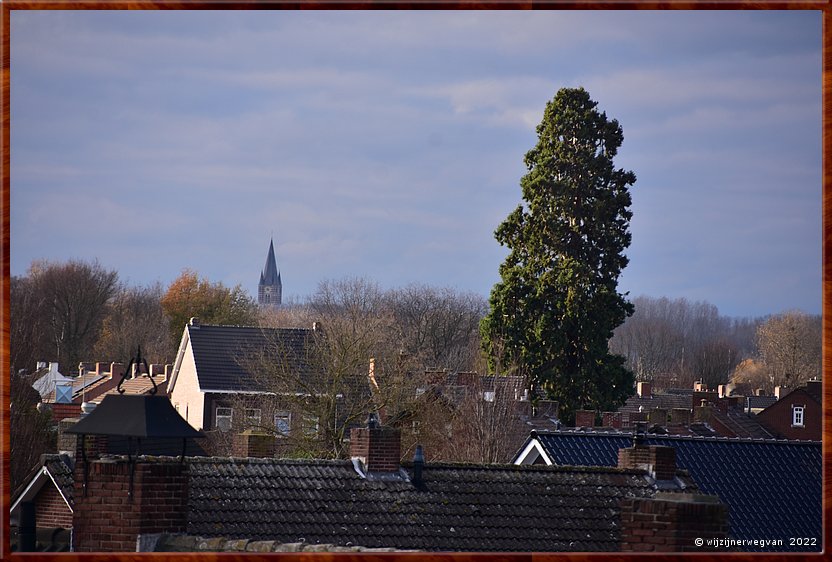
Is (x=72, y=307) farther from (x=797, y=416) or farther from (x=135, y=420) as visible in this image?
(x=135, y=420)

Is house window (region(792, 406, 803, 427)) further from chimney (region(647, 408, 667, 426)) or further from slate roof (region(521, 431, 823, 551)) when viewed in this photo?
slate roof (region(521, 431, 823, 551))

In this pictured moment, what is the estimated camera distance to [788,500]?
68.6 feet

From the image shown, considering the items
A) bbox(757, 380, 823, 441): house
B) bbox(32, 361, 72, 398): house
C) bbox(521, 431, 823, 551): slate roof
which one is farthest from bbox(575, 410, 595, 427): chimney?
bbox(32, 361, 72, 398): house

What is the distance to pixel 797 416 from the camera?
1956 inches

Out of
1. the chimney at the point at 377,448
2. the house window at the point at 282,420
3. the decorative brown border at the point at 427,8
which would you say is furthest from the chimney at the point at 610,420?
the decorative brown border at the point at 427,8

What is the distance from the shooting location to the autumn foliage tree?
255 ft

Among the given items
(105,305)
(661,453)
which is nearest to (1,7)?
(661,453)

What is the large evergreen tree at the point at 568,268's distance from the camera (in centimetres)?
4275

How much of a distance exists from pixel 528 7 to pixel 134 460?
212 inches

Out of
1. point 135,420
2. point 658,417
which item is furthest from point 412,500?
point 658,417

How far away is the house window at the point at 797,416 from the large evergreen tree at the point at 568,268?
387 inches

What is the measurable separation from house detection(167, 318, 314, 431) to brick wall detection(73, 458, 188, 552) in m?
33.9

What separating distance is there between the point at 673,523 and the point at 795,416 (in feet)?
144

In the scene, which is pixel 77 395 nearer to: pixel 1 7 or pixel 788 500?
pixel 788 500
